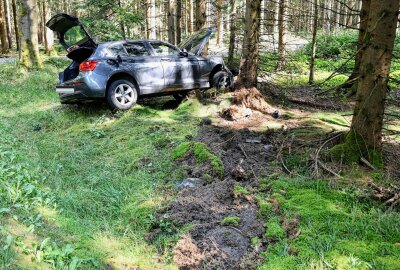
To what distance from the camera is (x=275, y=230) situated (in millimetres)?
3822

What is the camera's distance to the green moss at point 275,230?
377cm

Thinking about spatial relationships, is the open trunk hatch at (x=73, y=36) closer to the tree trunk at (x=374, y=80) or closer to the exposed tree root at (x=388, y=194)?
the tree trunk at (x=374, y=80)

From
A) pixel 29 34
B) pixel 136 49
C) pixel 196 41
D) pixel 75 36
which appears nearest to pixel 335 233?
pixel 136 49

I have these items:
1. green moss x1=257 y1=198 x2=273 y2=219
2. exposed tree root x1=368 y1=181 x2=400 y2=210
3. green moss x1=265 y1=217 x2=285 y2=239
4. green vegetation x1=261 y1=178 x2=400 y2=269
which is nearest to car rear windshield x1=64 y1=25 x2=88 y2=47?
green moss x1=257 y1=198 x2=273 y2=219

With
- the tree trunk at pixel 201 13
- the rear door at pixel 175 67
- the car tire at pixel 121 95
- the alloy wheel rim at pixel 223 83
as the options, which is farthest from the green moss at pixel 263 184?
the tree trunk at pixel 201 13

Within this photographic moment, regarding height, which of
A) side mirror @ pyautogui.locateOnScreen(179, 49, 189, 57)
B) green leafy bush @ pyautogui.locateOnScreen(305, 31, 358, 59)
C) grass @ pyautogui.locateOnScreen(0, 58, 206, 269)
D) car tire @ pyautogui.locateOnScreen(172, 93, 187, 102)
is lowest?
grass @ pyautogui.locateOnScreen(0, 58, 206, 269)

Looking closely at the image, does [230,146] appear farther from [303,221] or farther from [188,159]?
[303,221]

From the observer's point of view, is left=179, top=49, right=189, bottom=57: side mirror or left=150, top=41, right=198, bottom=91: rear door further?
left=179, top=49, right=189, bottom=57: side mirror

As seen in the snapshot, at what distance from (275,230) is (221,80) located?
6.82 meters

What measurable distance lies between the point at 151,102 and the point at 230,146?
459 cm

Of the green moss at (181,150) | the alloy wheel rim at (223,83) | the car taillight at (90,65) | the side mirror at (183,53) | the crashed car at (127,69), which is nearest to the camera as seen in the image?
the green moss at (181,150)

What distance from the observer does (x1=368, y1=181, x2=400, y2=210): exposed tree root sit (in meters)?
4.10

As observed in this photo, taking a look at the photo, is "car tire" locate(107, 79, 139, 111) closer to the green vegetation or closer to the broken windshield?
the broken windshield

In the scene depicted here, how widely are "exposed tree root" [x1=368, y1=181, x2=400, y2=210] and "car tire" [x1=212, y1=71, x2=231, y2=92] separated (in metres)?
6.09
